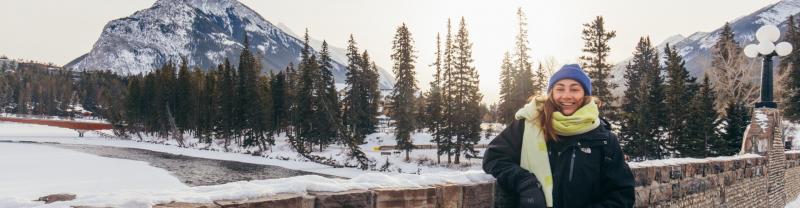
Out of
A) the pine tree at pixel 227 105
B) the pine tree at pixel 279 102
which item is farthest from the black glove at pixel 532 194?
the pine tree at pixel 227 105

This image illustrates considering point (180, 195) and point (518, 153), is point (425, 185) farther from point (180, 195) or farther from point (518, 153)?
point (180, 195)

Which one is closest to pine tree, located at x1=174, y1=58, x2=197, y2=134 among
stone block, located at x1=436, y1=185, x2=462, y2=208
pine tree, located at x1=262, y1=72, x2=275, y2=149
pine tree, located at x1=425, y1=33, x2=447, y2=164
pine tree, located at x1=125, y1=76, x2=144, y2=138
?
pine tree, located at x1=125, y1=76, x2=144, y2=138

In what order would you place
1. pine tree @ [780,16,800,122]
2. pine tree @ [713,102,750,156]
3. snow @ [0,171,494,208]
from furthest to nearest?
pine tree @ [780,16,800,122]
pine tree @ [713,102,750,156]
snow @ [0,171,494,208]

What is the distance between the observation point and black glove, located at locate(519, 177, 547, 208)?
10.1ft

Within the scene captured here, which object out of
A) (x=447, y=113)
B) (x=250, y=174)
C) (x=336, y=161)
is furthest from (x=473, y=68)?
(x=250, y=174)

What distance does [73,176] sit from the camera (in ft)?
80.3

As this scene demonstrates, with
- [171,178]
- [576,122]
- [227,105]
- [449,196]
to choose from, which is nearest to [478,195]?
[449,196]

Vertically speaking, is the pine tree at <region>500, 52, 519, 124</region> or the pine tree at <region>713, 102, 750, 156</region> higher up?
the pine tree at <region>500, 52, 519, 124</region>

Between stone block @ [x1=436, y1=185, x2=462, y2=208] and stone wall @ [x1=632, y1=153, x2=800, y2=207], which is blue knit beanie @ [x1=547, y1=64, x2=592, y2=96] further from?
stone wall @ [x1=632, y1=153, x2=800, y2=207]

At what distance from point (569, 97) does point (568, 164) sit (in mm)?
454

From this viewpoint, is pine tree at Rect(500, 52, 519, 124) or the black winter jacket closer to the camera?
the black winter jacket

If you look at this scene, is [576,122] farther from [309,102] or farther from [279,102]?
[279,102]

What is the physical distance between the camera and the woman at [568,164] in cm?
314

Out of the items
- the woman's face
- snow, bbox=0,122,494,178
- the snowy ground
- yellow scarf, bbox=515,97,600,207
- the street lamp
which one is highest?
the street lamp
